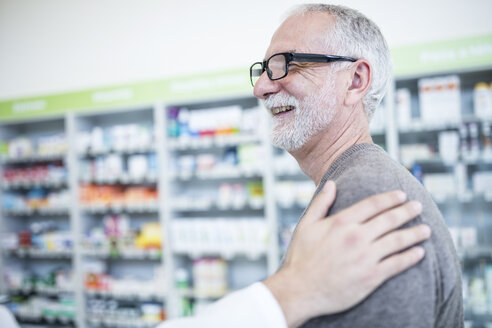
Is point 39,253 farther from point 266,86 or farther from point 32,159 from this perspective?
point 266,86

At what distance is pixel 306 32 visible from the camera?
1.31 m

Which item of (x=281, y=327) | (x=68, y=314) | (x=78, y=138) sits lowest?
(x=68, y=314)

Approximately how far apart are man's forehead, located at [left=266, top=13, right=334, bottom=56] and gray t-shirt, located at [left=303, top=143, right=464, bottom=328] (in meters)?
0.46

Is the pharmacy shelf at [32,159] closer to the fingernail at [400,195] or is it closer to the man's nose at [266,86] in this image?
the man's nose at [266,86]

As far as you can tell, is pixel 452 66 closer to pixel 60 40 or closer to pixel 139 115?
pixel 139 115

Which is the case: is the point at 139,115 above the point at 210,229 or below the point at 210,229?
above

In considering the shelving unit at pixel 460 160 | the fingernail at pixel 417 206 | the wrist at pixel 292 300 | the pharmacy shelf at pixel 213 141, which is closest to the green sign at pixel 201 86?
the shelving unit at pixel 460 160

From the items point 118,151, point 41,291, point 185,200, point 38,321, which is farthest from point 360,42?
point 38,321

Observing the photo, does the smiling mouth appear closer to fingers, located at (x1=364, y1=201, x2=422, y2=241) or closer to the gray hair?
the gray hair

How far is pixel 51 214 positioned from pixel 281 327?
5.61 metres

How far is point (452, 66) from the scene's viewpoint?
327cm

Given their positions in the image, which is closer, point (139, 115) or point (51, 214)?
point (139, 115)

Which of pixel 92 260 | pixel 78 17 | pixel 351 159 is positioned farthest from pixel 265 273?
pixel 78 17

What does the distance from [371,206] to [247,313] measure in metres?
0.35
